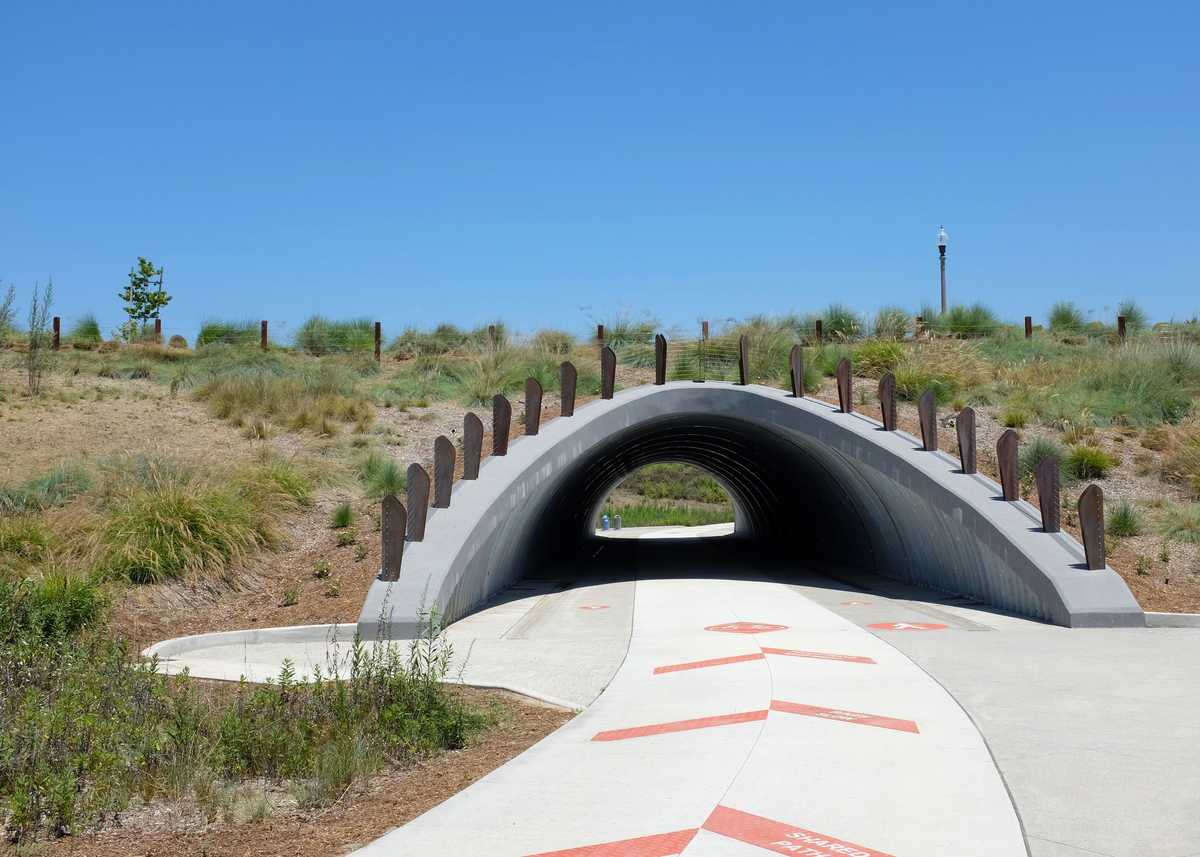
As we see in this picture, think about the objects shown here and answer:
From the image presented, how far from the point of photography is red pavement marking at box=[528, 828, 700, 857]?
4859 millimetres

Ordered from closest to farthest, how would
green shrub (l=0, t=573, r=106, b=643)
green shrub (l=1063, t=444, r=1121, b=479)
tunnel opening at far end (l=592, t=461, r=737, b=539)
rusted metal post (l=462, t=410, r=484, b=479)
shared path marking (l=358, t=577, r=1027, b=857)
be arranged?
1. shared path marking (l=358, t=577, r=1027, b=857)
2. green shrub (l=0, t=573, r=106, b=643)
3. rusted metal post (l=462, t=410, r=484, b=479)
4. green shrub (l=1063, t=444, r=1121, b=479)
5. tunnel opening at far end (l=592, t=461, r=737, b=539)

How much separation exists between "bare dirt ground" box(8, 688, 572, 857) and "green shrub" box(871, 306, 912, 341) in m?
27.9

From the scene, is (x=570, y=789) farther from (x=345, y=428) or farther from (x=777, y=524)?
(x=777, y=524)

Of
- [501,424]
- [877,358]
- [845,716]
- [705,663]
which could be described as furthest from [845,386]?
[845,716]

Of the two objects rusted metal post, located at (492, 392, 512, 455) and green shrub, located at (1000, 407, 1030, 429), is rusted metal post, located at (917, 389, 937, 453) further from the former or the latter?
green shrub, located at (1000, 407, 1030, 429)

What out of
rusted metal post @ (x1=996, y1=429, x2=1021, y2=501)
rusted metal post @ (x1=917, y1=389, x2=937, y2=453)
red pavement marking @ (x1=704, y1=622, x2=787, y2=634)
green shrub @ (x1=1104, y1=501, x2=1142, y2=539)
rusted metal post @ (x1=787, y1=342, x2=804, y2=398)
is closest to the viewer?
red pavement marking @ (x1=704, y1=622, x2=787, y2=634)

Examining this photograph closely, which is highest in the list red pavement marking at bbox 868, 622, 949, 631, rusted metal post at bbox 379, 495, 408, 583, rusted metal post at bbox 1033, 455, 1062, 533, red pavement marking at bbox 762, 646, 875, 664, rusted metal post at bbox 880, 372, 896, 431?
rusted metal post at bbox 880, 372, 896, 431

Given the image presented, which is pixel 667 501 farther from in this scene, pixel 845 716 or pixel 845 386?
pixel 845 716

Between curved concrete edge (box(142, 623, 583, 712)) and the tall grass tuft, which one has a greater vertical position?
the tall grass tuft

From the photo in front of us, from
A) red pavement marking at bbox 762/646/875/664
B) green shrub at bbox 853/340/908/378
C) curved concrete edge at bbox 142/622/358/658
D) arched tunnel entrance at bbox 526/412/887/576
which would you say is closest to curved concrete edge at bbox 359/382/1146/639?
curved concrete edge at bbox 142/622/358/658

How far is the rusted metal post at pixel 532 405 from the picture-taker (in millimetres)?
16844

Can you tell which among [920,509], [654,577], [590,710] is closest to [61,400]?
[654,577]

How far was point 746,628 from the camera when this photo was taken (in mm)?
13250

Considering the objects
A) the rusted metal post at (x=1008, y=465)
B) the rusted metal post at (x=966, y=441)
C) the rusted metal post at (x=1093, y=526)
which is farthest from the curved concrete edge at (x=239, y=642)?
the rusted metal post at (x=966, y=441)
